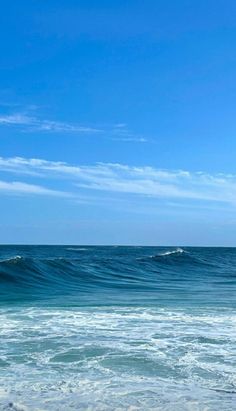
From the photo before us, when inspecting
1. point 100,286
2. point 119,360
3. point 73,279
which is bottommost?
point 119,360

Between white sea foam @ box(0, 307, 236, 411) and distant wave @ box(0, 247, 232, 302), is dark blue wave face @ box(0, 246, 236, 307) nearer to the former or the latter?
distant wave @ box(0, 247, 232, 302)

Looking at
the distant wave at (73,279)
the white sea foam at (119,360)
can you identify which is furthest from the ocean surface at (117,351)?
the distant wave at (73,279)

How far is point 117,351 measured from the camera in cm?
1008

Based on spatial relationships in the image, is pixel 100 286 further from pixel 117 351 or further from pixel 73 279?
pixel 117 351

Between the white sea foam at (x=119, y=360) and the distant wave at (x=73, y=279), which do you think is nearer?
the white sea foam at (x=119, y=360)

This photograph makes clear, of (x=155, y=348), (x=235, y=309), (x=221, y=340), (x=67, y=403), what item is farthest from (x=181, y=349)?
(x=235, y=309)

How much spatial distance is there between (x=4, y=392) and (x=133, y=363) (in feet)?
8.89

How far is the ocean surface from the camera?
714 cm

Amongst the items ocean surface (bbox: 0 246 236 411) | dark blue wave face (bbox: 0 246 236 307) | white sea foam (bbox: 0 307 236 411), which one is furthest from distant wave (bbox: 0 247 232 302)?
white sea foam (bbox: 0 307 236 411)

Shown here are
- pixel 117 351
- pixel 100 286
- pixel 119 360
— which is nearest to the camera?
pixel 119 360

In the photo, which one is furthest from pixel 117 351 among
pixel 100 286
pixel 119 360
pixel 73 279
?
pixel 73 279

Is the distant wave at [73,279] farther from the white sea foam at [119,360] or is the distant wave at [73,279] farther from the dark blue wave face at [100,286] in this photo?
the white sea foam at [119,360]

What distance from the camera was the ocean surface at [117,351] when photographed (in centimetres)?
714

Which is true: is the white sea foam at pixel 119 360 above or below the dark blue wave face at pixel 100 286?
below
